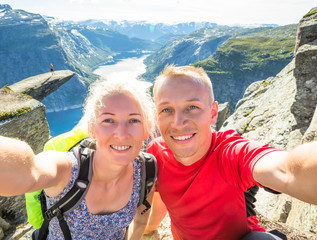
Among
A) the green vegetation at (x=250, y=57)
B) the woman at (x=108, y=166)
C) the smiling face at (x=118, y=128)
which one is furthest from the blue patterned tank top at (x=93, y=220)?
the green vegetation at (x=250, y=57)

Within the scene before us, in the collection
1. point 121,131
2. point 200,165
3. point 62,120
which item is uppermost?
point 121,131

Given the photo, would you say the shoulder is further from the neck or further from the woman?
the neck

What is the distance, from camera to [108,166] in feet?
11.6

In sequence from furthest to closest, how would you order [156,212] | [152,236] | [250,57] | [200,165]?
[250,57] → [152,236] → [156,212] → [200,165]

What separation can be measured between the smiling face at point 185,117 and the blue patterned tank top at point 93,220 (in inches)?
43.6

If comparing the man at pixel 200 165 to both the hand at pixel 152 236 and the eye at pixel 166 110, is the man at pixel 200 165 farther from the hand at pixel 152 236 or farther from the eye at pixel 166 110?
the hand at pixel 152 236

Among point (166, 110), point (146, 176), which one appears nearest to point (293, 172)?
point (166, 110)

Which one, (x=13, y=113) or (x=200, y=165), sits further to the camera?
(x=13, y=113)

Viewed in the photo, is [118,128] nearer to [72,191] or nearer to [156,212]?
[72,191]

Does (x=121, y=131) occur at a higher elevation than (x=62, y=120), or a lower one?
higher

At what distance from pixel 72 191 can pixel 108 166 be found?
70 cm

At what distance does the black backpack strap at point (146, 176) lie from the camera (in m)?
3.92

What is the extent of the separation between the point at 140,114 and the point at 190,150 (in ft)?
3.67

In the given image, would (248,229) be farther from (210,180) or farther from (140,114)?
(140,114)
